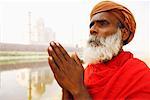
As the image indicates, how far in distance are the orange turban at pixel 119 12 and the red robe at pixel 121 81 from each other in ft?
0.77

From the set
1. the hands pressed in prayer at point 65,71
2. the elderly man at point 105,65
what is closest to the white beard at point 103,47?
the elderly man at point 105,65

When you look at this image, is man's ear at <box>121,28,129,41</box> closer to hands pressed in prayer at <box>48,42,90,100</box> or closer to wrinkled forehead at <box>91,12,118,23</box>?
wrinkled forehead at <box>91,12,118,23</box>

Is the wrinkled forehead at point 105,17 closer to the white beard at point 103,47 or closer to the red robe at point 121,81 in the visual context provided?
the white beard at point 103,47

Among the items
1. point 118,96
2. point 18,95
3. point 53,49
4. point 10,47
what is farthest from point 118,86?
point 10,47

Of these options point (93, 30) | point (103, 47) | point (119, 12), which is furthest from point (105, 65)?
point (119, 12)

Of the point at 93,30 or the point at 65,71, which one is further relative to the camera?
the point at 93,30

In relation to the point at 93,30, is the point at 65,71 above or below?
below

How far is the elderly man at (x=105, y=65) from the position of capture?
1861mm

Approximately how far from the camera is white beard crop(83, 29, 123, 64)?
213 centimetres

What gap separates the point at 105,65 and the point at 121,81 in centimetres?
19

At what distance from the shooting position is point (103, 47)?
7.11 ft

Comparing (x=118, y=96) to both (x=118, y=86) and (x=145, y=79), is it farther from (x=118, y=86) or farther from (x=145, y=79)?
(x=145, y=79)

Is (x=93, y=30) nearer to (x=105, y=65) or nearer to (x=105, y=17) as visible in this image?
(x=105, y=17)

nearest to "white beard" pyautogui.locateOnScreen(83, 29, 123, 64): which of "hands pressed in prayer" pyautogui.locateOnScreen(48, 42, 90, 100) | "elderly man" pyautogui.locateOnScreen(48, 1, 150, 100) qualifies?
"elderly man" pyautogui.locateOnScreen(48, 1, 150, 100)
